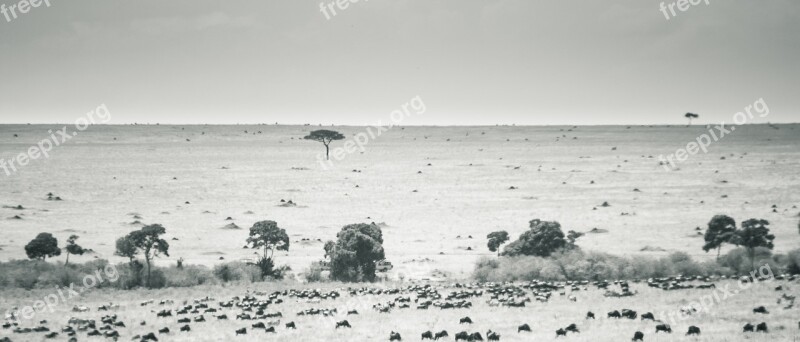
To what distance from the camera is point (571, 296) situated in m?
48.8

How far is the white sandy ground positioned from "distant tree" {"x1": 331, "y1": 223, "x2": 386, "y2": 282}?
289cm

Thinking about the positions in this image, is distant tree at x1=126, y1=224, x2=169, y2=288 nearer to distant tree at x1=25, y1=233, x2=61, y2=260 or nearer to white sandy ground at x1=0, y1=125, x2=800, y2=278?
white sandy ground at x1=0, y1=125, x2=800, y2=278

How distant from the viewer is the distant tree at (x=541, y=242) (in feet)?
211

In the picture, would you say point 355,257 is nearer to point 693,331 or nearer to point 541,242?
point 541,242

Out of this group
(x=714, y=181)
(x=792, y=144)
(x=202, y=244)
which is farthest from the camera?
(x=792, y=144)

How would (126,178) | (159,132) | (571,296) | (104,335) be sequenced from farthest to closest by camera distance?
(159,132)
(126,178)
(571,296)
(104,335)

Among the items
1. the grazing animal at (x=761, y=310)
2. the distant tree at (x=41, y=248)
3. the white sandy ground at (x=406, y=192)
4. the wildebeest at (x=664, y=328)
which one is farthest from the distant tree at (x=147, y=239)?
the grazing animal at (x=761, y=310)

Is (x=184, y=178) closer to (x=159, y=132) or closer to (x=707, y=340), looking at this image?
(x=159, y=132)

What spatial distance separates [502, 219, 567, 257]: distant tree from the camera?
64250 mm

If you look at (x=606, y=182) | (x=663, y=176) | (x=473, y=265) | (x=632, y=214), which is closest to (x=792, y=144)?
(x=663, y=176)

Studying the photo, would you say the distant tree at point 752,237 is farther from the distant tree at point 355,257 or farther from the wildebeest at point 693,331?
the distant tree at point 355,257

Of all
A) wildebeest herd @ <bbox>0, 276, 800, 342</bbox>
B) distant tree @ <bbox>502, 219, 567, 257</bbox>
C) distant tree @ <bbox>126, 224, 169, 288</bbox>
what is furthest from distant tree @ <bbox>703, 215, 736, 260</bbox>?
distant tree @ <bbox>126, 224, 169, 288</bbox>

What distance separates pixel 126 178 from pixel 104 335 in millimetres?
85995

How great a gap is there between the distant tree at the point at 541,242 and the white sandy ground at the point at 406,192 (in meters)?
4.75
